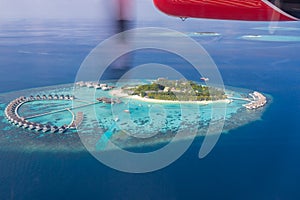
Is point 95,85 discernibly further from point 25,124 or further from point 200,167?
point 200,167

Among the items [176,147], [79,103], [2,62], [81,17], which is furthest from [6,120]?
[81,17]

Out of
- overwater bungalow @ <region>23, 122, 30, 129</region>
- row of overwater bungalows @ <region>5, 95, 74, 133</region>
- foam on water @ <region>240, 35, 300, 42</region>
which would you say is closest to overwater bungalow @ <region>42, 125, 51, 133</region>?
row of overwater bungalows @ <region>5, 95, 74, 133</region>

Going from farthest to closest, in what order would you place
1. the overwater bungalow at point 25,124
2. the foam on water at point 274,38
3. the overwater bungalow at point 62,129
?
the foam on water at point 274,38
the overwater bungalow at point 25,124
the overwater bungalow at point 62,129

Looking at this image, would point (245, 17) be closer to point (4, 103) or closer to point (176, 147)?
Result: point (176, 147)

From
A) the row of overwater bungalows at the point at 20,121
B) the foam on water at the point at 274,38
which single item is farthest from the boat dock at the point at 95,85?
the foam on water at the point at 274,38

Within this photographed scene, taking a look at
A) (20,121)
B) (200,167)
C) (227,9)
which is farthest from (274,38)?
(227,9)

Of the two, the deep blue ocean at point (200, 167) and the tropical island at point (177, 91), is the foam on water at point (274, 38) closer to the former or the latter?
the deep blue ocean at point (200, 167)

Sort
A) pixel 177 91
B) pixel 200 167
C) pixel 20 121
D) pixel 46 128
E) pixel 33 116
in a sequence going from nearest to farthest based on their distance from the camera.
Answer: pixel 200 167 → pixel 46 128 → pixel 20 121 → pixel 33 116 → pixel 177 91
